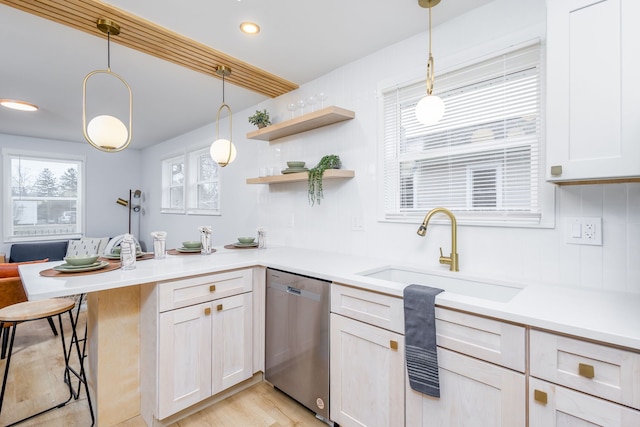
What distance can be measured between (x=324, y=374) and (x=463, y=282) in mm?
934

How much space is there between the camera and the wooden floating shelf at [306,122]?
91.3 inches

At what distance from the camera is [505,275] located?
1688mm

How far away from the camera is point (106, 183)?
584 cm

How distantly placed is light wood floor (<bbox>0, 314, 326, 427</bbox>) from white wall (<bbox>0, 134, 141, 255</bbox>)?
3.71 metres

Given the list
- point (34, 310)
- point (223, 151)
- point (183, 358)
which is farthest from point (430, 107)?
point (34, 310)

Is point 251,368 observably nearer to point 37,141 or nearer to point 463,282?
point 463,282

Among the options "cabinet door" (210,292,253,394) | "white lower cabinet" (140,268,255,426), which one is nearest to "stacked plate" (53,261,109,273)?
"white lower cabinet" (140,268,255,426)

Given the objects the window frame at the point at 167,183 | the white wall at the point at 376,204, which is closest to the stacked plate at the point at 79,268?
the white wall at the point at 376,204

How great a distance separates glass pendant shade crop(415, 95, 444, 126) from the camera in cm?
161

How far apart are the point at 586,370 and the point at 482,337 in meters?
0.30

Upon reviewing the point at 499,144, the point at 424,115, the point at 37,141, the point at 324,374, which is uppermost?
the point at 37,141

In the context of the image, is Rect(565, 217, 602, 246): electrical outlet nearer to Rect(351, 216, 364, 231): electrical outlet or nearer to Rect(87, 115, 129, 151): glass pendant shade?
Rect(351, 216, 364, 231): electrical outlet

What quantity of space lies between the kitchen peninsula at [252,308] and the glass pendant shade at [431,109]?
0.86 m

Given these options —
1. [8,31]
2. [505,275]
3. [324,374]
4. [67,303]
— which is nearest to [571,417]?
[505,275]
